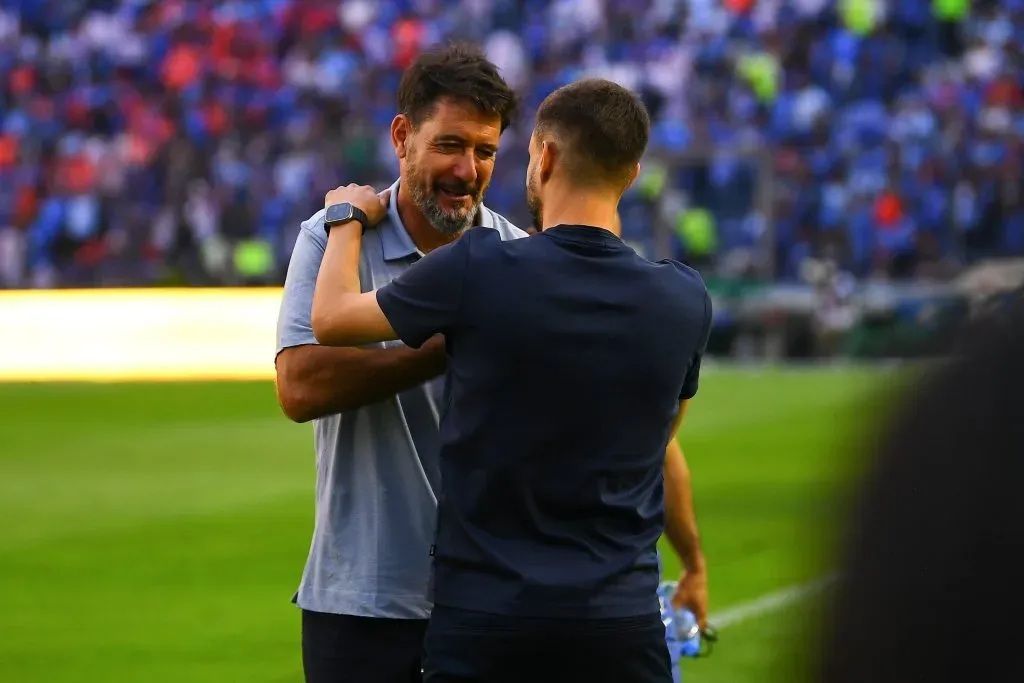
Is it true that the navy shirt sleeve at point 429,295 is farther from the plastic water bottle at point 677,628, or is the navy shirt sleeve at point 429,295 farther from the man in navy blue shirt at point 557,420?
the plastic water bottle at point 677,628

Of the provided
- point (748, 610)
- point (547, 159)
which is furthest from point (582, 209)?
point (748, 610)

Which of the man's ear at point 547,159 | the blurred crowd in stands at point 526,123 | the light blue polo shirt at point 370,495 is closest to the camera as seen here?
the man's ear at point 547,159

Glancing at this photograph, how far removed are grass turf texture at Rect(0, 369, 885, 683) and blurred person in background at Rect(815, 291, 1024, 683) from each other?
0.05 m

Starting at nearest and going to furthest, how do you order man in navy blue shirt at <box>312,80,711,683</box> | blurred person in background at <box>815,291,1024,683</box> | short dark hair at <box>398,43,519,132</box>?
blurred person in background at <box>815,291,1024,683</box> → man in navy blue shirt at <box>312,80,711,683</box> → short dark hair at <box>398,43,519,132</box>

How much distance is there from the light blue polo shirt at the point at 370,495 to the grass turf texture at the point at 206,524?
0.73 meters

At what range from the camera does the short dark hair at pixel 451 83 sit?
3242mm

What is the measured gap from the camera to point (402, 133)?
3.36 meters

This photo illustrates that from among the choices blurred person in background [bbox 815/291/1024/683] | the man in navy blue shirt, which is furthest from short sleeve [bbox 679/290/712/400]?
blurred person in background [bbox 815/291/1024/683]

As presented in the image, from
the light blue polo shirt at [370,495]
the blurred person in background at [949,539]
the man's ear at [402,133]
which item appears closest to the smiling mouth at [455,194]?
the man's ear at [402,133]

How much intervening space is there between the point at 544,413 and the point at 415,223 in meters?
0.80

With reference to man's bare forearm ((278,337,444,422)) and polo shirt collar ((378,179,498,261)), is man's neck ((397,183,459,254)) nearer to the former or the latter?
polo shirt collar ((378,179,498,261))

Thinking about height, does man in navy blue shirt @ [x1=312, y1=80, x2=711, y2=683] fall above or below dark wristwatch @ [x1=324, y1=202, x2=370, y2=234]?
below

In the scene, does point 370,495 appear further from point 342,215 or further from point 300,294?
point 342,215

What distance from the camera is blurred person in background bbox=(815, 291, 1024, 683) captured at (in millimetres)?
936
